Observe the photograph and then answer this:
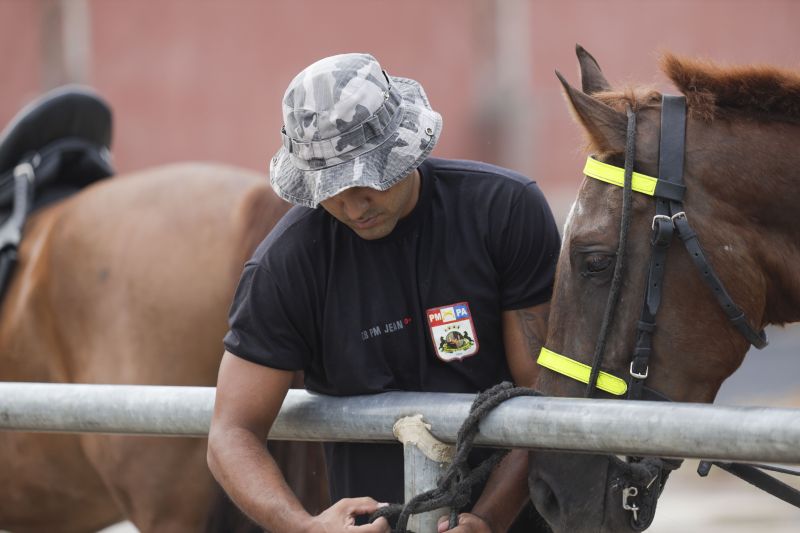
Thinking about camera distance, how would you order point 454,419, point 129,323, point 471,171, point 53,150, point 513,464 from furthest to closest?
1. point 53,150
2. point 129,323
3. point 471,171
4. point 513,464
5. point 454,419

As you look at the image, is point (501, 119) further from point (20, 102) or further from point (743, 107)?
point (743, 107)

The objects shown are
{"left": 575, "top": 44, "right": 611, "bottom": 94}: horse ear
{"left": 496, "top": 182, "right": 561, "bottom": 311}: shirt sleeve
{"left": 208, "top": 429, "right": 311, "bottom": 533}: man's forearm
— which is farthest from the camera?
{"left": 575, "top": 44, "right": 611, "bottom": 94}: horse ear

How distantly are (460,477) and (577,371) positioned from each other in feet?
1.20

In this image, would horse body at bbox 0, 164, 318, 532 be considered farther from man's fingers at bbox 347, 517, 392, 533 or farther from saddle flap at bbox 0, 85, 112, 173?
man's fingers at bbox 347, 517, 392, 533

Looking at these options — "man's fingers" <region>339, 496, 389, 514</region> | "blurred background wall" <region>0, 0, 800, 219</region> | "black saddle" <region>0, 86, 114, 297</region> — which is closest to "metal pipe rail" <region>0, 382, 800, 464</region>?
"man's fingers" <region>339, 496, 389, 514</region>

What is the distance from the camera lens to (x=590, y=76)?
2.74 meters

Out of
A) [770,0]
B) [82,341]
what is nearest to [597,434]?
[82,341]

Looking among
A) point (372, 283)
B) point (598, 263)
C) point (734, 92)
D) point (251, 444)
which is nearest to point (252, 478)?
point (251, 444)

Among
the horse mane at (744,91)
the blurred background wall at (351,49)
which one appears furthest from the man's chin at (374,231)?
the blurred background wall at (351,49)

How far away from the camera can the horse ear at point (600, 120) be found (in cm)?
241

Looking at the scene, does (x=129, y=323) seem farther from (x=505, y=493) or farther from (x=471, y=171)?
(x=505, y=493)

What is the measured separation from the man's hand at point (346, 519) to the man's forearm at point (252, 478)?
10cm

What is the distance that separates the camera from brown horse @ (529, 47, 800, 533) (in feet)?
7.67

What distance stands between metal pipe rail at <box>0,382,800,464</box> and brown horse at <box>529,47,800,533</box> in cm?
35
